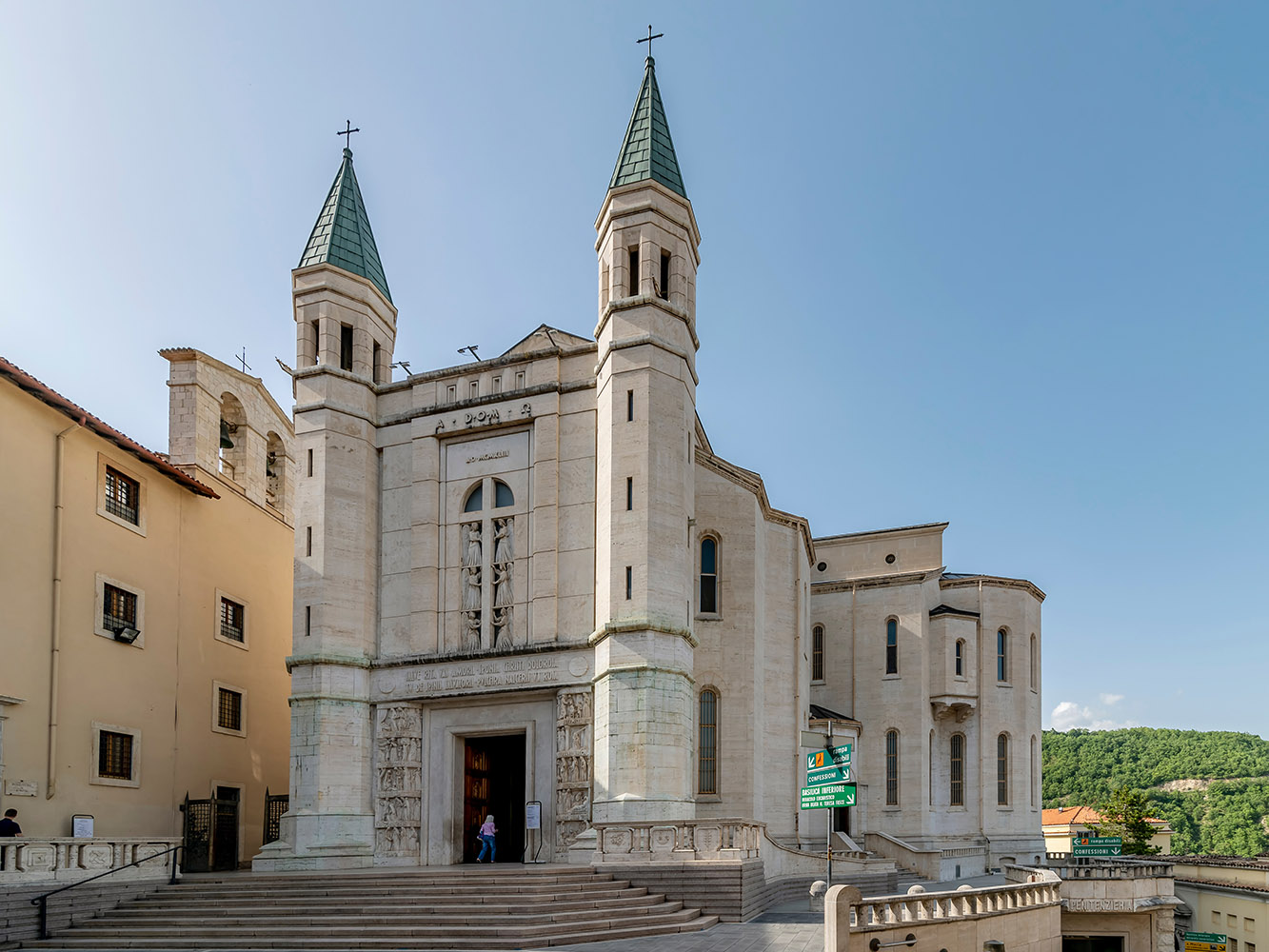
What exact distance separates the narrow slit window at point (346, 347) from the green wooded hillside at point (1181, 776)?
272 feet

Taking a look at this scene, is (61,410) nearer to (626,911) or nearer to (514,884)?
(514,884)

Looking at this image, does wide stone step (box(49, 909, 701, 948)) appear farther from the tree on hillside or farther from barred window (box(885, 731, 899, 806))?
the tree on hillside

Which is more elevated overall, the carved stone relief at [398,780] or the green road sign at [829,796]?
the green road sign at [829,796]

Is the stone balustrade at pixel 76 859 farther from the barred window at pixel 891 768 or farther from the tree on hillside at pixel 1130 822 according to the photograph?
the tree on hillside at pixel 1130 822

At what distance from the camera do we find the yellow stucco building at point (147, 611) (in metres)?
24.2

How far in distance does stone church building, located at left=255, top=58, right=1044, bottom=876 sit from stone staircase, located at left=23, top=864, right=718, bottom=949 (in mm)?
2041

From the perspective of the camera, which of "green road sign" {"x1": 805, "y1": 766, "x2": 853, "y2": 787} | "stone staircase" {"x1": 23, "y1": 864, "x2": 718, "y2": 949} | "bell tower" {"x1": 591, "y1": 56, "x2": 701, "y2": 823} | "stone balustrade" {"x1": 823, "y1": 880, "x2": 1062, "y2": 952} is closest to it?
"stone balustrade" {"x1": 823, "y1": 880, "x2": 1062, "y2": 952}

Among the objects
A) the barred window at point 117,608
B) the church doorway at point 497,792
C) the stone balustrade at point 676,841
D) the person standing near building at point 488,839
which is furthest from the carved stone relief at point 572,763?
the barred window at point 117,608

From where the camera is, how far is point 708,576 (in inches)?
1262

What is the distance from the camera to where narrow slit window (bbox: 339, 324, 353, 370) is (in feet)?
101

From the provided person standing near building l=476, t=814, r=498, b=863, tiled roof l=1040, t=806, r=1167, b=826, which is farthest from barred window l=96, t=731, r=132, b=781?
tiled roof l=1040, t=806, r=1167, b=826

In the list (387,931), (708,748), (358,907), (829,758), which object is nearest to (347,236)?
(708,748)

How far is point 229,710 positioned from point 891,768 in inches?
879

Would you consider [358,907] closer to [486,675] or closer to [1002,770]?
[486,675]
